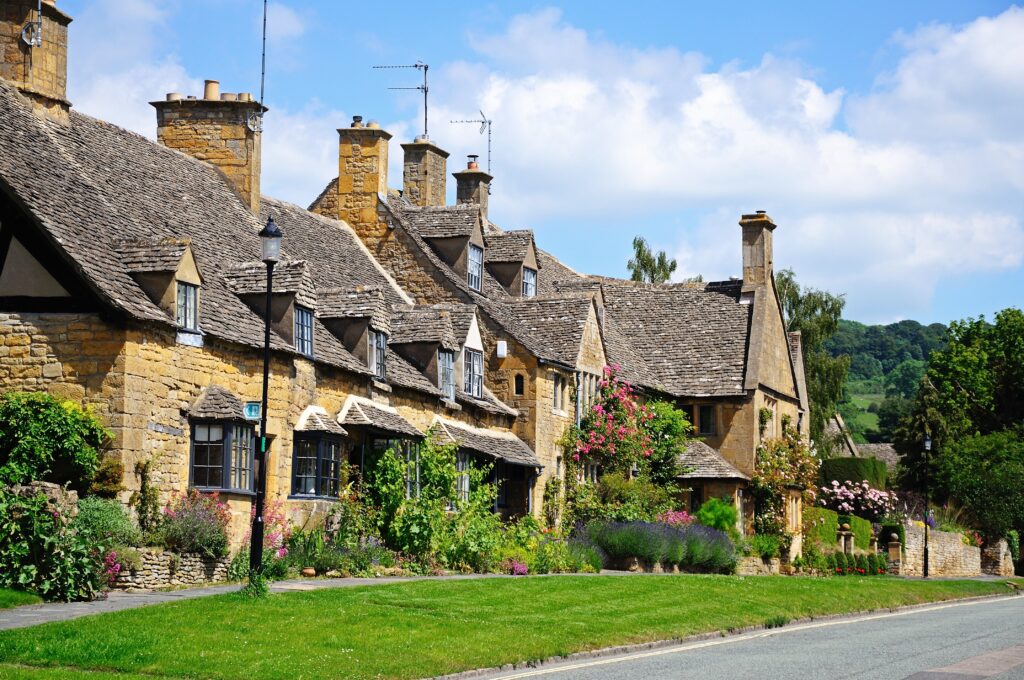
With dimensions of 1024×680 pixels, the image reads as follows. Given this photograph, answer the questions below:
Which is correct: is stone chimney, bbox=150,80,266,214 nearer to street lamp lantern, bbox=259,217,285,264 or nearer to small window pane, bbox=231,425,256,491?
small window pane, bbox=231,425,256,491

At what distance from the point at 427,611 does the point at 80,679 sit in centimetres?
773

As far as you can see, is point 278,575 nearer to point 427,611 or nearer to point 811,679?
point 427,611

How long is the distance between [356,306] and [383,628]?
14157 millimetres

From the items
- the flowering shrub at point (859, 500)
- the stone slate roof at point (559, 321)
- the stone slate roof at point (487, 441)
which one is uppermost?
the stone slate roof at point (559, 321)

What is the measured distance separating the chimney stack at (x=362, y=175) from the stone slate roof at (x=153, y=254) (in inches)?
653

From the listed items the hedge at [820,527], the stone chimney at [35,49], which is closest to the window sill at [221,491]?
the stone chimney at [35,49]

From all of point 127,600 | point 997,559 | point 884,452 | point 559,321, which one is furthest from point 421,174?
point 884,452

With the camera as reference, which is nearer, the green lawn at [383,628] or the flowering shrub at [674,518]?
the green lawn at [383,628]

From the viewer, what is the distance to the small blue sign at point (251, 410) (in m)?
26.8

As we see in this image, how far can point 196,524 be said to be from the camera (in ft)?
81.7

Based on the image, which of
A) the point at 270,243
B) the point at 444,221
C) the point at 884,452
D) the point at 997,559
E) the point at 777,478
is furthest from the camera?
the point at 884,452

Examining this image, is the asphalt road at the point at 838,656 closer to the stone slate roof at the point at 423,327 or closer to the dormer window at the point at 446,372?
the dormer window at the point at 446,372

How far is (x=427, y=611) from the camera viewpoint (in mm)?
22438

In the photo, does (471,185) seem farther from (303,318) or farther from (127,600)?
(127,600)
